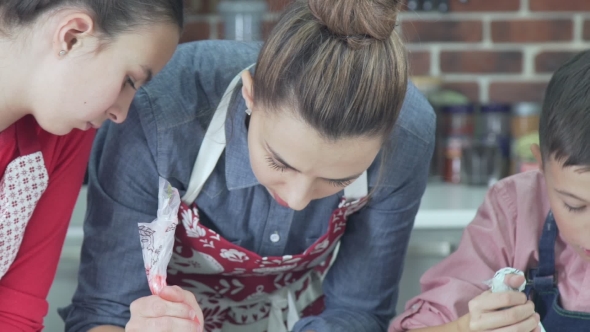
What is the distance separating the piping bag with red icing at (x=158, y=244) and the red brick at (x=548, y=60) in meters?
1.39

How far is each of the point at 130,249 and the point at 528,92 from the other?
1.36 m

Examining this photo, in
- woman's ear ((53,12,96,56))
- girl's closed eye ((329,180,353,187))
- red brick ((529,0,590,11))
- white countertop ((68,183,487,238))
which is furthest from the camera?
red brick ((529,0,590,11))

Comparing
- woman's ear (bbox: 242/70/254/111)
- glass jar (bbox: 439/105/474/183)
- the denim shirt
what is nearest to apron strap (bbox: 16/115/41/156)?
the denim shirt

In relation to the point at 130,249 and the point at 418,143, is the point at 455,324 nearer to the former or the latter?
the point at 418,143

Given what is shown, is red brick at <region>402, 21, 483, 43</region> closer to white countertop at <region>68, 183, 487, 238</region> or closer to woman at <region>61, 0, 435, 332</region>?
white countertop at <region>68, 183, 487, 238</region>

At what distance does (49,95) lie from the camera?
1.13 m

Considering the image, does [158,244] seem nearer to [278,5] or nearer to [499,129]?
[278,5]

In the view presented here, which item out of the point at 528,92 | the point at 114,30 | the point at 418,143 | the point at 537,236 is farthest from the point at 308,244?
the point at 528,92

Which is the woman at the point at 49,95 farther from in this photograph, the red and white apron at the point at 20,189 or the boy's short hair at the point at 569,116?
the boy's short hair at the point at 569,116

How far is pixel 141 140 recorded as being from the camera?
4.24 feet

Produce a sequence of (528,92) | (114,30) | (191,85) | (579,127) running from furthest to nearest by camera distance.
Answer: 1. (528,92)
2. (191,85)
3. (579,127)
4. (114,30)

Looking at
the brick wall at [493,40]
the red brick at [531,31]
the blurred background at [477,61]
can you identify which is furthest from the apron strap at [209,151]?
the red brick at [531,31]

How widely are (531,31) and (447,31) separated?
0.73 feet

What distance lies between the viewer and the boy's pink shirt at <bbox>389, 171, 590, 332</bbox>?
4.42ft
